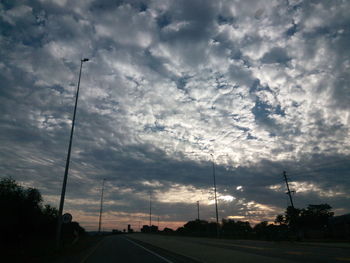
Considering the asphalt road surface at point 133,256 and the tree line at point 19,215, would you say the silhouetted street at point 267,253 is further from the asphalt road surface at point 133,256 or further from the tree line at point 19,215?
the tree line at point 19,215

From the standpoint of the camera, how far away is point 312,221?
94000mm

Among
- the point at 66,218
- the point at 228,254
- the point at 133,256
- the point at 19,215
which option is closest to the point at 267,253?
the point at 228,254

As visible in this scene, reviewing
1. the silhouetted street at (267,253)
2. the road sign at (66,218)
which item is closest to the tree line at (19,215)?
the road sign at (66,218)

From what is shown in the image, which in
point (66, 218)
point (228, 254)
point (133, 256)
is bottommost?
point (133, 256)

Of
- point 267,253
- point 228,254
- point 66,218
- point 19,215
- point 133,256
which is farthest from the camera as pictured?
point 19,215

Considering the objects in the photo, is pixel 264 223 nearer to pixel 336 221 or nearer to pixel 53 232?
pixel 336 221

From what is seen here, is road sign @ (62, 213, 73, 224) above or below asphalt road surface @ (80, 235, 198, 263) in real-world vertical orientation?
above

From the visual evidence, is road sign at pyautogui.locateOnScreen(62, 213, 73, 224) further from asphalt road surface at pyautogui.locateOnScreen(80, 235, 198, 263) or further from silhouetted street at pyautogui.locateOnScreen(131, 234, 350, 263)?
silhouetted street at pyautogui.locateOnScreen(131, 234, 350, 263)

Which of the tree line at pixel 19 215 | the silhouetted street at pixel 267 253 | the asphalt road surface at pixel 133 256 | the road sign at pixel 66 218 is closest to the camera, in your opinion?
the silhouetted street at pixel 267 253

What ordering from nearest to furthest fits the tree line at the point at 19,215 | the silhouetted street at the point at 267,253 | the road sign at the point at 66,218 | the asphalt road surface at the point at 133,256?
the silhouetted street at the point at 267,253 → the asphalt road surface at the point at 133,256 → the road sign at the point at 66,218 → the tree line at the point at 19,215

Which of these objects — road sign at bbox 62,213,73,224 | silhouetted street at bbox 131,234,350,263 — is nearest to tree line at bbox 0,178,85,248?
road sign at bbox 62,213,73,224

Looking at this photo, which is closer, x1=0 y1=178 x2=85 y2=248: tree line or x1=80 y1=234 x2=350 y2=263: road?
x1=80 y1=234 x2=350 y2=263: road

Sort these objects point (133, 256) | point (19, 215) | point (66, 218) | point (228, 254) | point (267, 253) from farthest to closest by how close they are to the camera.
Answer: point (19, 215) < point (66, 218) < point (133, 256) < point (267, 253) < point (228, 254)

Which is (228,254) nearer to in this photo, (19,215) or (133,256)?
(133,256)
